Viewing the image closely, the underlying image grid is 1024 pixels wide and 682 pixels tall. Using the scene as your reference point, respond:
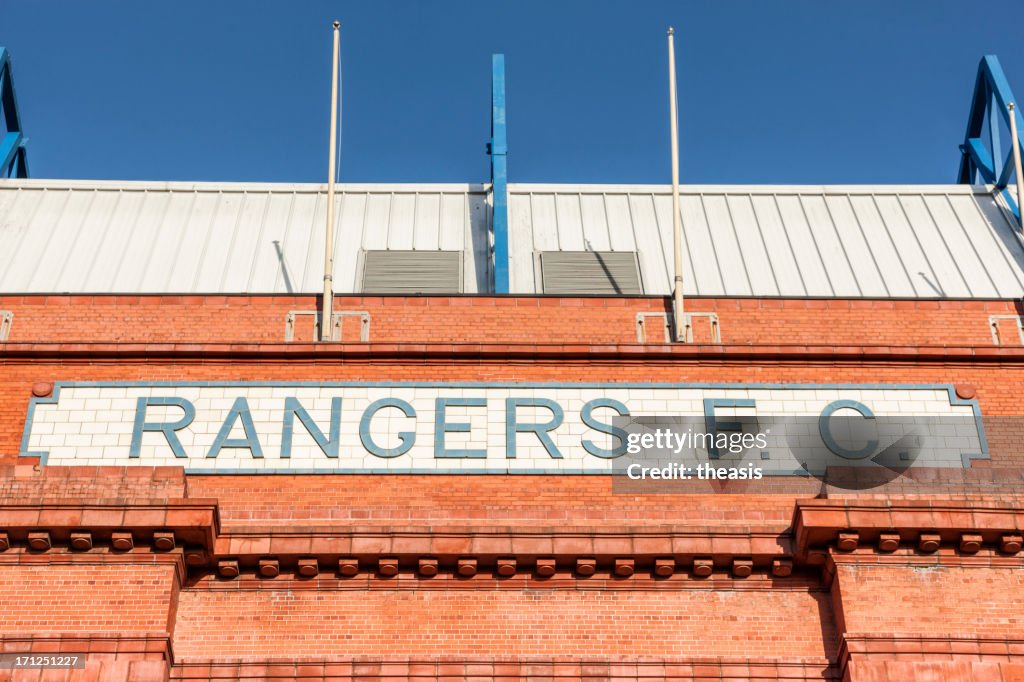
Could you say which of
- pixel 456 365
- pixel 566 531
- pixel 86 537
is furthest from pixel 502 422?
pixel 86 537

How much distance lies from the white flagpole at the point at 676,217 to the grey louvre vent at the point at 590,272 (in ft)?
5.29

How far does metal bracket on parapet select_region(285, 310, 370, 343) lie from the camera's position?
2700 centimetres

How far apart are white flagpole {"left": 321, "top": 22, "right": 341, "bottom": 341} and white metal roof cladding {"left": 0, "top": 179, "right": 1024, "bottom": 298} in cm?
193

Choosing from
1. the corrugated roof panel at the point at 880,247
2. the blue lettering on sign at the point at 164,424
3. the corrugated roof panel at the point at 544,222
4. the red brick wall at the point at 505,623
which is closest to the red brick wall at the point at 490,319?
the blue lettering on sign at the point at 164,424

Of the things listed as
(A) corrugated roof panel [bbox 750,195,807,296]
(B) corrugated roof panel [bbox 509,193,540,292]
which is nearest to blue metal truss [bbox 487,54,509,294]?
(B) corrugated roof panel [bbox 509,193,540,292]

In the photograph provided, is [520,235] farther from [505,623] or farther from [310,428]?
[505,623]

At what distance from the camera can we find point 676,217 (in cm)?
2786

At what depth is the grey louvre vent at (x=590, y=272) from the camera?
98.5 ft

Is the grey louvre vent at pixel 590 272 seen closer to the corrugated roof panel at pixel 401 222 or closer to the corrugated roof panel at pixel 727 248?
the corrugated roof panel at pixel 727 248

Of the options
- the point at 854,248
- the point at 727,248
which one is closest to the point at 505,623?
the point at 727,248

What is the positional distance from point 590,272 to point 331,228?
206 inches

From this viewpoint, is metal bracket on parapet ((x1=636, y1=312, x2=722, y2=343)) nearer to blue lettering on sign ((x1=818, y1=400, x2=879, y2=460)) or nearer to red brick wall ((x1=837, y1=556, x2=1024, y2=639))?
blue lettering on sign ((x1=818, y1=400, x2=879, y2=460))

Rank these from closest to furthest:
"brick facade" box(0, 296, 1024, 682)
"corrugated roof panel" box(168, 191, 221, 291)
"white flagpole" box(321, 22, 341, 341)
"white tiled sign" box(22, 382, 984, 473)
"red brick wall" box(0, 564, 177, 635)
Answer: "red brick wall" box(0, 564, 177, 635) → "brick facade" box(0, 296, 1024, 682) → "white tiled sign" box(22, 382, 984, 473) → "white flagpole" box(321, 22, 341, 341) → "corrugated roof panel" box(168, 191, 221, 291)

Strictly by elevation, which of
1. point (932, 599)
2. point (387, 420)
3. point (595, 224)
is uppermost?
point (595, 224)
